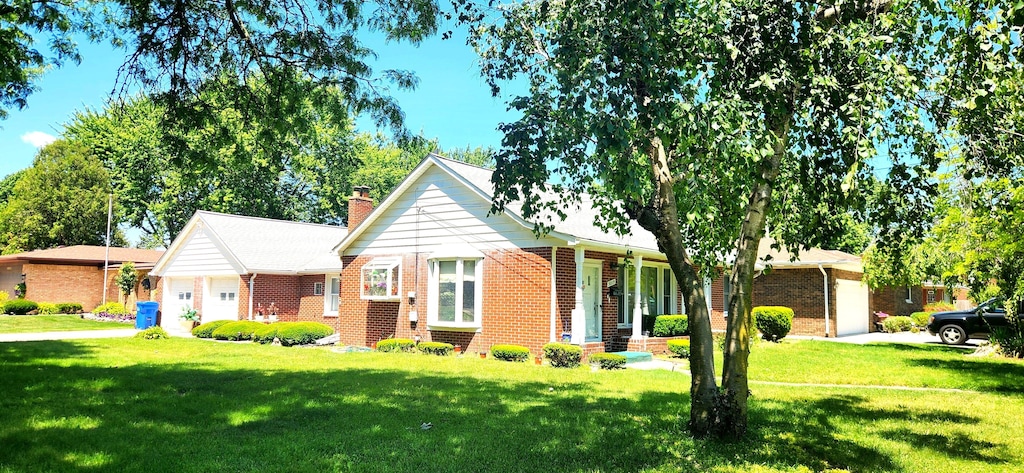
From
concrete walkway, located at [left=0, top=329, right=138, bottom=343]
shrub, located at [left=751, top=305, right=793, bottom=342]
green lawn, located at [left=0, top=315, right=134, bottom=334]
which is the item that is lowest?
concrete walkway, located at [left=0, top=329, right=138, bottom=343]

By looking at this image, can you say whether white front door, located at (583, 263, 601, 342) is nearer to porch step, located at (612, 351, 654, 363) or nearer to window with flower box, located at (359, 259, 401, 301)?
porch step, located at (612, 351, 654, 363)

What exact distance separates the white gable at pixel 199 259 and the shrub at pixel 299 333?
5605 millimetres

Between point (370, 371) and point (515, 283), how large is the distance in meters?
5.02

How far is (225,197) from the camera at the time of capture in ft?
135

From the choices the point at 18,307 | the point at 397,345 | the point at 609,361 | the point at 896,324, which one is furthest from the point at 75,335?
the point at 896,324

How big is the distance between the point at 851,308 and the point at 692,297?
24.3 m

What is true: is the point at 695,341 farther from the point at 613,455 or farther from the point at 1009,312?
the point at 1009,312

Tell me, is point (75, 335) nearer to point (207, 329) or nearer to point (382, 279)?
point (207, 329)

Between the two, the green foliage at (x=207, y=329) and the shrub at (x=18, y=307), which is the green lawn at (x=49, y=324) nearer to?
the shrub at (x=18, y=307)

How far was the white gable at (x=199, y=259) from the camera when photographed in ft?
84.0

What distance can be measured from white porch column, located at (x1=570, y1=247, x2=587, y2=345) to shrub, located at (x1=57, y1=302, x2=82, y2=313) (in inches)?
1203

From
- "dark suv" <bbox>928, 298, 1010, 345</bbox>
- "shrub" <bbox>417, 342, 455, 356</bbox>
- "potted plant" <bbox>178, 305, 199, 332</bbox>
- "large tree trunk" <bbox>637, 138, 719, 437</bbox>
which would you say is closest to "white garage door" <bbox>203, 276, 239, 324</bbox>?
"potted plant" <bbox>178, 305, 199, 332</bbox>

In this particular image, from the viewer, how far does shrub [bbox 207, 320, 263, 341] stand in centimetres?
2163

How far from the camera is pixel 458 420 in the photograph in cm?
801
